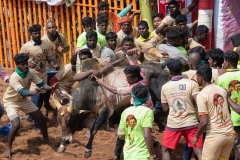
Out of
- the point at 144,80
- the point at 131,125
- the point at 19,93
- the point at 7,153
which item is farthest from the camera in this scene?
the point at 7,153

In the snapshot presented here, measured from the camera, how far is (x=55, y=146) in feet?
34.8

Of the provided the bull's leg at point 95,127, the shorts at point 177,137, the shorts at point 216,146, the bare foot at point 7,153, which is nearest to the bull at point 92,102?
the bull's leg at point 95,127

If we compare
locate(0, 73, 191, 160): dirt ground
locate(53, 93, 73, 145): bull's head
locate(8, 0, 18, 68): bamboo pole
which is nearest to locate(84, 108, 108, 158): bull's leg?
locate(0, 73, 191, 160): dirt ground

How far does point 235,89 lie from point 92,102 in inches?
115

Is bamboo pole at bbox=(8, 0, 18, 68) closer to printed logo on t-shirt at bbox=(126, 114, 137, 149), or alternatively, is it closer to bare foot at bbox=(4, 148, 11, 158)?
bare foot at bbox=(4, 148, 11, 158)

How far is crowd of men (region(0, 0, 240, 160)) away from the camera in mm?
7480

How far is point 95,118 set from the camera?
10.3m

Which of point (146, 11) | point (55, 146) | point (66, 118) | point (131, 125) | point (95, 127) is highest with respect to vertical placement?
point (146, 11)

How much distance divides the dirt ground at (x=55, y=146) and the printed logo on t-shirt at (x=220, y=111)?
7.99 feet

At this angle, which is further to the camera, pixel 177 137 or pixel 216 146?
pixel 177 137

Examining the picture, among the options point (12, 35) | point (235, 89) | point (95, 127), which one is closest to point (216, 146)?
point (235, 89)

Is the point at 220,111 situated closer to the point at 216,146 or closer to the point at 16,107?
the point at 216,146

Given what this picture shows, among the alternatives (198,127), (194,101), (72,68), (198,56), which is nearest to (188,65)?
(198,56)

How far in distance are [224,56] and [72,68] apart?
399cm
